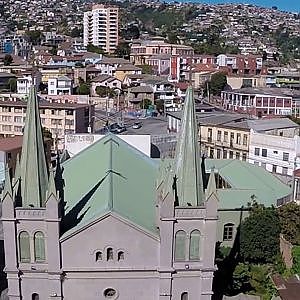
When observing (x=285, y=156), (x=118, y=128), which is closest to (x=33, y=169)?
(x=285, y=156)

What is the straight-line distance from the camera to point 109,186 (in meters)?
27.3

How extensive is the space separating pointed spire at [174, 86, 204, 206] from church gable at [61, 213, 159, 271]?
104 inches

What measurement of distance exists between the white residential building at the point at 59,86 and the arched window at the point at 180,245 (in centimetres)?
8648

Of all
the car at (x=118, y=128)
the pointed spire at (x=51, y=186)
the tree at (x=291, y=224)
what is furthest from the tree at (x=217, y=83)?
the pointed spire at (x=51, y=186)

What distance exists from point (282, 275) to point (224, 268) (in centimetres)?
451

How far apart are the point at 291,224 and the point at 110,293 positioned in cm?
1740

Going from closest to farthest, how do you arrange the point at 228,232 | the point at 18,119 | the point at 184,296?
the point at 184,296
the point at 228,232
the point at 18,119

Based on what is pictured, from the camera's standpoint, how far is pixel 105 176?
94.2ft

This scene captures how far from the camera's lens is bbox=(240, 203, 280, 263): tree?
122 ft

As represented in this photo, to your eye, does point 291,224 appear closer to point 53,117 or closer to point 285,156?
point 285,156

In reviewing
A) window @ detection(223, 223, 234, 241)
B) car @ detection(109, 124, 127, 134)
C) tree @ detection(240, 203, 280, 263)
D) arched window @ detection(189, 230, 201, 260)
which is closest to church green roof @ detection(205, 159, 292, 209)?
window @ detection(223, 223, 234, 241)

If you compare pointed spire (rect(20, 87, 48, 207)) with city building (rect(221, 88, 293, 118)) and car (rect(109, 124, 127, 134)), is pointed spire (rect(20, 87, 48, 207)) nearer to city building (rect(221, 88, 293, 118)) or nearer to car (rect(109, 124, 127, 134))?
car (rect(109, 124, 127, 134))

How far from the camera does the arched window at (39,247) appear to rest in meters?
24.8

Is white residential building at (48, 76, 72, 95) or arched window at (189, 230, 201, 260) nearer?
arched window at (189, 230, 201, 260)
